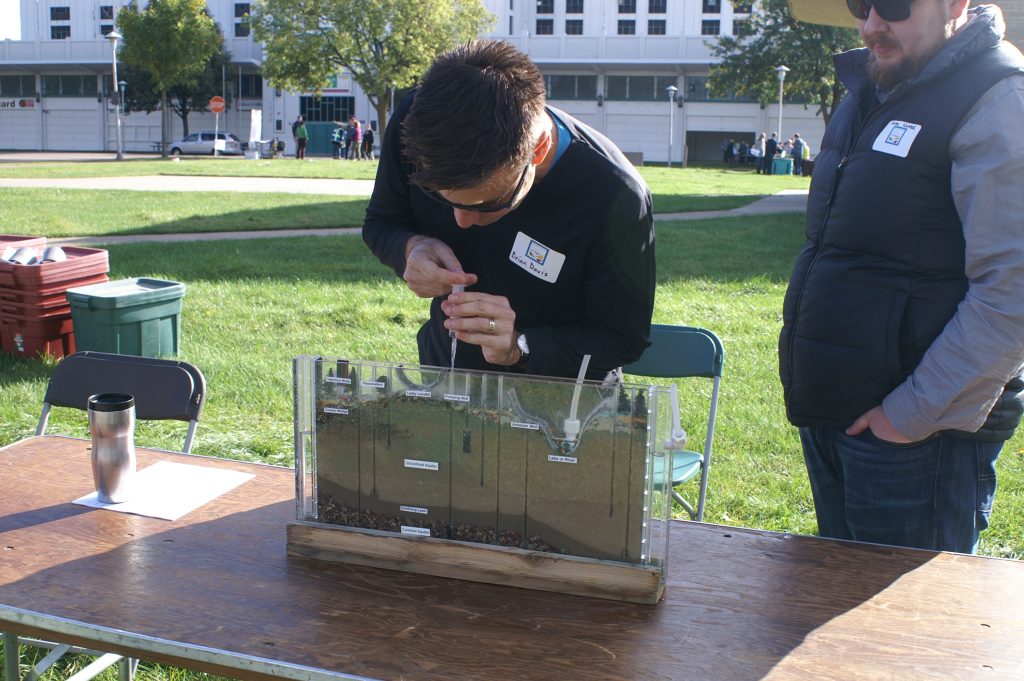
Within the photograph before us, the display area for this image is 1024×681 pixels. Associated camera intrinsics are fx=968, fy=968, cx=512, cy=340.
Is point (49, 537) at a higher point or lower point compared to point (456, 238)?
lower

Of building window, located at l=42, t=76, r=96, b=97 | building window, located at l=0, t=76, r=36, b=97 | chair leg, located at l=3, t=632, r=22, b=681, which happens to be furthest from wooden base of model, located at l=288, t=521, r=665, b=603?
building window, located at l=0, t=76, r=36, b=97

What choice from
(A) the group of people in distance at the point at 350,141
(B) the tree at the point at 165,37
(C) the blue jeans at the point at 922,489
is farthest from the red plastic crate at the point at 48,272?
(B) the tree at the point at 165,37

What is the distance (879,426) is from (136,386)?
229 centimetres

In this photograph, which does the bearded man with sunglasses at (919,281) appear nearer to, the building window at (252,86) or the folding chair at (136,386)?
the folding chair at (136,386)

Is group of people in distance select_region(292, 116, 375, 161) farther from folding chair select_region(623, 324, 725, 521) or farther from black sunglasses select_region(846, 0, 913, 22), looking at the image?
black sunglasses select_region(846, 0, 913, 22)

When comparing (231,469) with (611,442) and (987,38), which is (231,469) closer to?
(611,442)

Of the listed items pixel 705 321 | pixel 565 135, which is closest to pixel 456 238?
pixel 565 135

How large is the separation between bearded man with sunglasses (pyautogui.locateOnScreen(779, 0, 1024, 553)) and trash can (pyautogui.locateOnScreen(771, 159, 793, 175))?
35472mm

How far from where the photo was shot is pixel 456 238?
7.48 ft

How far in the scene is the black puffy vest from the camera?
6.54ft

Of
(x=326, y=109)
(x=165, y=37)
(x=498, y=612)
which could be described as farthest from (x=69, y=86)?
(x=498, y=612)

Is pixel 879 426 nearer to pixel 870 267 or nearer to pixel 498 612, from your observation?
pixel 870 267

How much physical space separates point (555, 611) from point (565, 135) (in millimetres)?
1029

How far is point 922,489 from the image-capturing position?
213 centimetres
